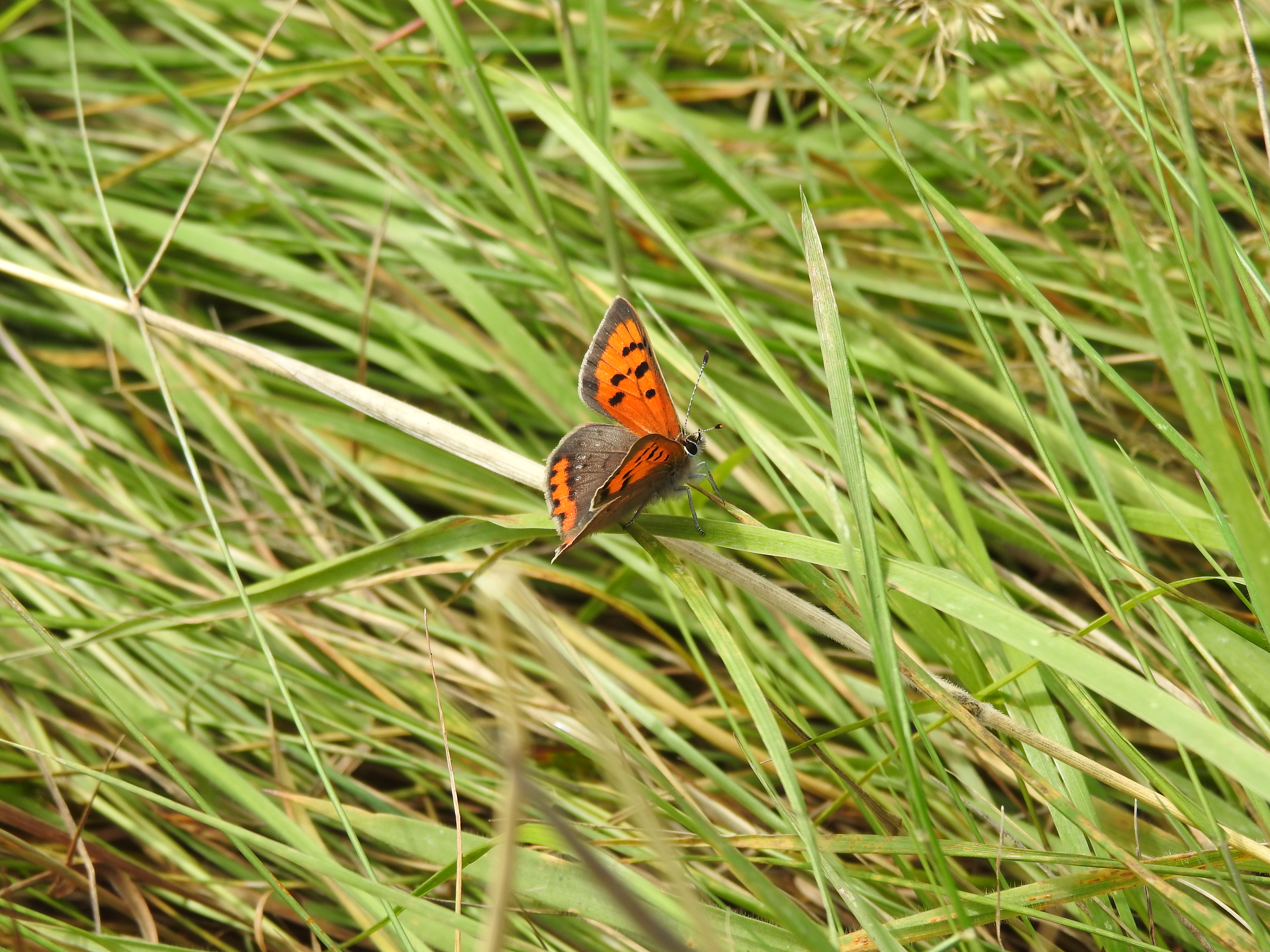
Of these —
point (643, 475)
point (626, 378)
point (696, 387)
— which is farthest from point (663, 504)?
point (643, 475)

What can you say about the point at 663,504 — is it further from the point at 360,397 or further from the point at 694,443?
the point at 360,397

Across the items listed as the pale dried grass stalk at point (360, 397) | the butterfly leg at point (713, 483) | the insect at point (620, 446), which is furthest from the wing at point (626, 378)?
the pale dried grass stalk at point (360, 397)

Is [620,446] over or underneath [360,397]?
underneath

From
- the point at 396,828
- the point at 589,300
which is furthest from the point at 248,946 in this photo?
the point at 589,300

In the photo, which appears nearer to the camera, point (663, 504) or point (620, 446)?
point (620, 446)

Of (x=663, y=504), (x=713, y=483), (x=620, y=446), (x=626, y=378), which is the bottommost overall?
(x=663, y=504)

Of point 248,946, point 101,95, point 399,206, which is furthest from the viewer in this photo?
point 101,95

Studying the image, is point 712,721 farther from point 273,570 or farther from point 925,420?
point 273,570

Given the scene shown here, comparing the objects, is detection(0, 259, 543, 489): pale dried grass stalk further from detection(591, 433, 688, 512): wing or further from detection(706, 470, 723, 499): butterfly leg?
detection(706, 470, 723, 499): butterfly leg
